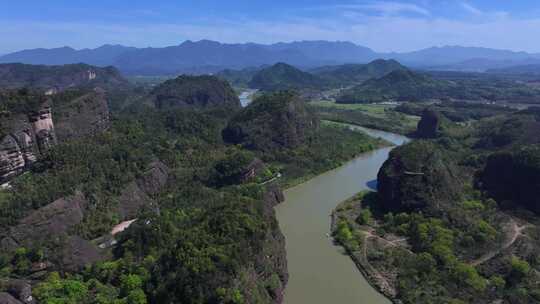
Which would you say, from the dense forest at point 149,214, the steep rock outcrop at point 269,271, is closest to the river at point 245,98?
the dense forest at point 149,214

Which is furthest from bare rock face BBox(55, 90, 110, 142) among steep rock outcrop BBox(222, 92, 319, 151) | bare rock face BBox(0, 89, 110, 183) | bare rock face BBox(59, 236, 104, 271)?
steep rock outcrop BBox(222, 92, 319, 151)

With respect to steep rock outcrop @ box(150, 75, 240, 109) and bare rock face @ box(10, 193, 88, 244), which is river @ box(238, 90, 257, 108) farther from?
bare rock face @ box(10, 193, 88, 244)

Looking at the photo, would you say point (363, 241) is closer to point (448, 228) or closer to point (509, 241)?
point (448, 228)

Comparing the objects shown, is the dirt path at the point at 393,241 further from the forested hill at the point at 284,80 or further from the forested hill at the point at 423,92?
the forested hill at the point at 284,80

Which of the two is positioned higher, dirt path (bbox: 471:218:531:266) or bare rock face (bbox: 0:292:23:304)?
bare rock face (bbox: 0:292:23:304)

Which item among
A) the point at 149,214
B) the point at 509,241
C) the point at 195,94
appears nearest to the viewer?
the point at 509,241

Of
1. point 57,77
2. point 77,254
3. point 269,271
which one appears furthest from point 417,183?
point 57,77

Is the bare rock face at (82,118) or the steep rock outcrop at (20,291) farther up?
the bare rock face at (82,118)
